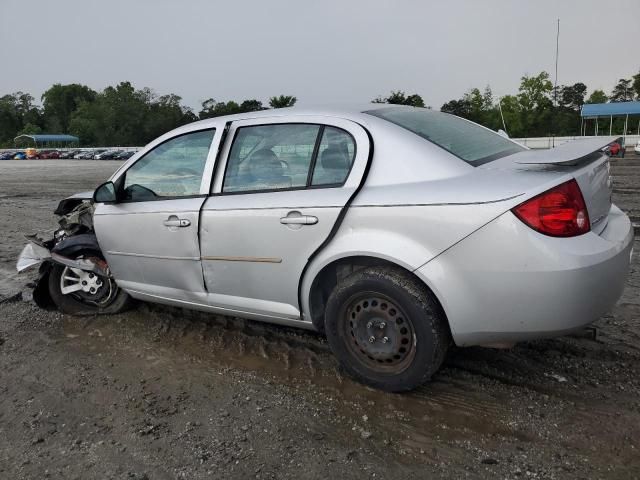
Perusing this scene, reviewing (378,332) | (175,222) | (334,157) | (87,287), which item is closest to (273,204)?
(334,157)

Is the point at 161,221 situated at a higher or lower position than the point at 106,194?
lower

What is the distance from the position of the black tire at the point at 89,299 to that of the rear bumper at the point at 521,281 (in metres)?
3.01

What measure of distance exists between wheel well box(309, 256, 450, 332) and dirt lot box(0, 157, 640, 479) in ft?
1.42

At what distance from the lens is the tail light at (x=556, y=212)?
8.57 ft

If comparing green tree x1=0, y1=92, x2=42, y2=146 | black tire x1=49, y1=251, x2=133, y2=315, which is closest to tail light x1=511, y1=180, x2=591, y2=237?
black tire x1=49, y1=251, x2=133, y2=315

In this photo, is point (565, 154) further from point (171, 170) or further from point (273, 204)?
point (171, 170)

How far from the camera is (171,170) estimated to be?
4.05 metres

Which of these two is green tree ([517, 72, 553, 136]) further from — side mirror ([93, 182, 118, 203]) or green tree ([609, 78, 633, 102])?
side mirror ([93, 182, 118, 203])

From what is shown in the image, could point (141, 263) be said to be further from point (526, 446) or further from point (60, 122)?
point (60, 122)

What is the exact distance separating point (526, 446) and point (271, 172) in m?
2.15

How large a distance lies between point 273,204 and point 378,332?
1.01 m

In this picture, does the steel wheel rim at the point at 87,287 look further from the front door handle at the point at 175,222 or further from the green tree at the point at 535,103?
the green tree at the point at 535,103

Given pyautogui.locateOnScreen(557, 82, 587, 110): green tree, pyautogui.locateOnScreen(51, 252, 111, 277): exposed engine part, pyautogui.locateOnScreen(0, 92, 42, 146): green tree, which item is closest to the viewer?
pyautogui.locateOnScreen(51, 252, 111, 277): exposed engine part

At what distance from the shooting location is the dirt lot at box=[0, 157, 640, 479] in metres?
2.59
